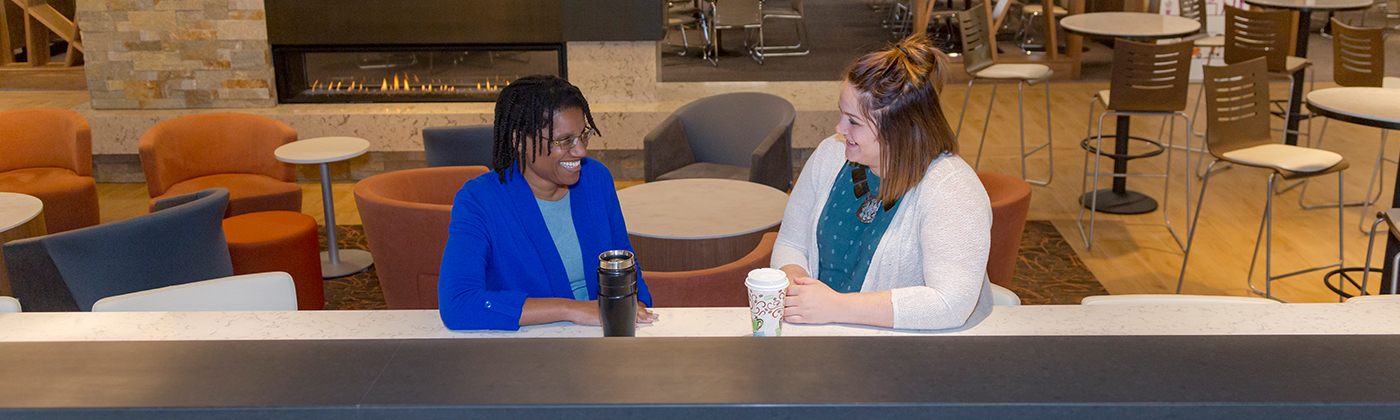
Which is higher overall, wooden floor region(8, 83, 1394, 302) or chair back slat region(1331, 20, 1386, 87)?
chair back slat region(1331, 20, 1386, 87)

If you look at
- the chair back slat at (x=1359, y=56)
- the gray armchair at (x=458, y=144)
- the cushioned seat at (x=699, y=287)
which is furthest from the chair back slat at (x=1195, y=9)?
the cushioned seat at (x=699, y=287)

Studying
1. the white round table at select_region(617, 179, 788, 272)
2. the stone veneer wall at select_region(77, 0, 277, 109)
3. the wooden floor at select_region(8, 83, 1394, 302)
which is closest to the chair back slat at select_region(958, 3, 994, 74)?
the wooden floor at select_region(8, 83, 1394, 302)

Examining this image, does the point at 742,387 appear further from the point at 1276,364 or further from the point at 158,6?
the point at 158,6

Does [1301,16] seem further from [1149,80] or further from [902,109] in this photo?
[902,109]

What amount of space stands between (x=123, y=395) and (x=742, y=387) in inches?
24.7

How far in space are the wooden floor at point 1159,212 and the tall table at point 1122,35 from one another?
97 millimetres

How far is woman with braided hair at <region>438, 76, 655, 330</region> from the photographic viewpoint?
1907 millimetres

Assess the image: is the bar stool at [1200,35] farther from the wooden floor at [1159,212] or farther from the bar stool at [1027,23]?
the bar stool at [1027,23]

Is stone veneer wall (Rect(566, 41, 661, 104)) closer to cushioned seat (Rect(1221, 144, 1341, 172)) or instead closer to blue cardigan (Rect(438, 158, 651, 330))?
cushioned seat (Rect(1221, 144, 1341, 172))

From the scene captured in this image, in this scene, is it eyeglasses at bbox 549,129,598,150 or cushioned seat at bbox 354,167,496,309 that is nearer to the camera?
eyeglasses at bbox 549,129,598,150

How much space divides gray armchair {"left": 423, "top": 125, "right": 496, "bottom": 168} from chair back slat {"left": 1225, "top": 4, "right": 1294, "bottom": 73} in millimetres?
4284

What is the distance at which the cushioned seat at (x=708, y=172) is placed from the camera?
461 centimetres

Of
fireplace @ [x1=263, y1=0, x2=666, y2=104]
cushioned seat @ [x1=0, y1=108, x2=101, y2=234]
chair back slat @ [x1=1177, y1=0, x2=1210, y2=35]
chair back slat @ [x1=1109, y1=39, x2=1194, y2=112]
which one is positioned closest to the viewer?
cushioned seat @ [x1=0, y1=108, x2=101, y2=234]

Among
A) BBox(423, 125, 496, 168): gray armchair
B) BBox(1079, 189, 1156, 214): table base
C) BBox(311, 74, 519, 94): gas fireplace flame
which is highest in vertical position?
BBox(311, 74, 519, 94): gas fireplace flame
